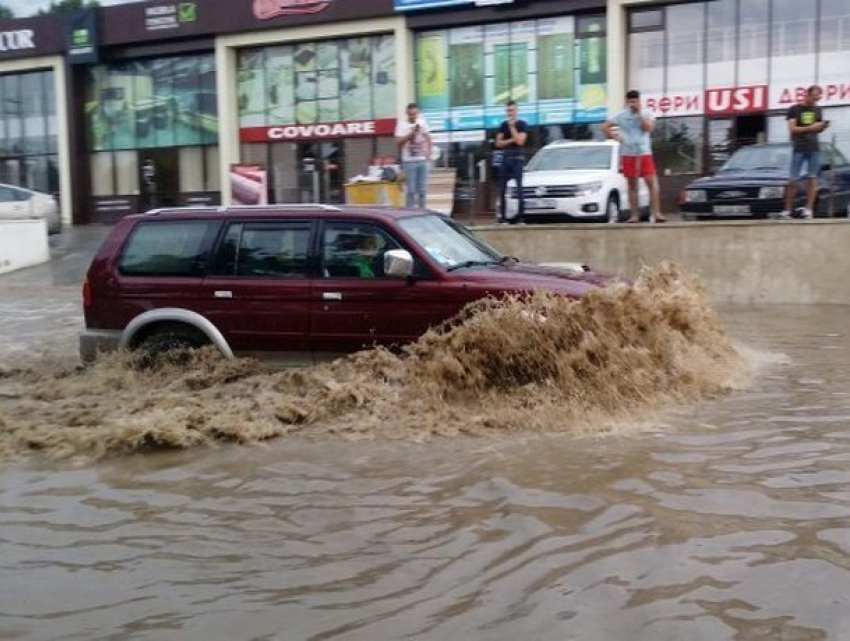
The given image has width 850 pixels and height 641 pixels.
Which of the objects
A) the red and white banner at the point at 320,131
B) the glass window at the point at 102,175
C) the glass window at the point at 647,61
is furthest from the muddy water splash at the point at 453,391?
the glass window at the point at 102,175

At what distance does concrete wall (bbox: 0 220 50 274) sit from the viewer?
19.7 meters

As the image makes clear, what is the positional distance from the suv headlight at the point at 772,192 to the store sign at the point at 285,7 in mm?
16578

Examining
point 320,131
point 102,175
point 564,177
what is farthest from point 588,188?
point 102,175

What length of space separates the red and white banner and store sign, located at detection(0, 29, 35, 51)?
8499 mm

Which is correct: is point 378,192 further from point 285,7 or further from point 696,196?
point 285,7

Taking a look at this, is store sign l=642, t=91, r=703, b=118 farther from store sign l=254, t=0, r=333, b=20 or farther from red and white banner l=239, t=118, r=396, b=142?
store sign l=254, t=0, r=333, b=20

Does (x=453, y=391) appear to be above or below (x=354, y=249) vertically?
below

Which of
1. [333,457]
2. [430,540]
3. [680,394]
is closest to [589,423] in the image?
[680,394]

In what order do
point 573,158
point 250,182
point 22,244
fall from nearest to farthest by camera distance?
point 573,158, point 22,244, point 250,182

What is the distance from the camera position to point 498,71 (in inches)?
1005

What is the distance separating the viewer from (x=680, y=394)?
7.10 metres

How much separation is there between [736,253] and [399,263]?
7.19 meters

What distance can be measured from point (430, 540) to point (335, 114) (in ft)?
79.4

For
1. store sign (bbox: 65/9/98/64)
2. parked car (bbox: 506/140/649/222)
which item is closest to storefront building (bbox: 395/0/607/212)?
parked car (bbox: 506/140/649/222)
